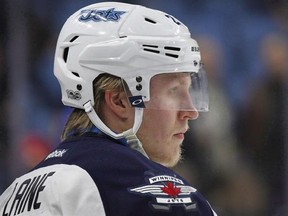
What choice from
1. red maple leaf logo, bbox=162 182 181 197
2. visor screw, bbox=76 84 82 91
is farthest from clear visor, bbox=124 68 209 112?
red maple leaf logo, bbox=162 182 181 197

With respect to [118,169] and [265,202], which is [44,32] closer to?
[265,202]

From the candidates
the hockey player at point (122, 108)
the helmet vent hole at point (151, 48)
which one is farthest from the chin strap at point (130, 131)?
the helmet vent hole at point (151, 48)

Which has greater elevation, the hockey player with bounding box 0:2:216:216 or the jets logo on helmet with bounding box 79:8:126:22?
the jets logo on helmet with bounding box 79:8:126:22

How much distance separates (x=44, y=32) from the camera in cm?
279

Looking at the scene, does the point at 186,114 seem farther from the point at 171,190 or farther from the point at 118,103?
the point at 171,190

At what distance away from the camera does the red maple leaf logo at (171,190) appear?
1449 mm

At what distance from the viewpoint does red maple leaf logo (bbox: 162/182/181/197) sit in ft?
4.75

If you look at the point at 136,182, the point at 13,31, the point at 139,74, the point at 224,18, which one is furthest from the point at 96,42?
the point at 224,18

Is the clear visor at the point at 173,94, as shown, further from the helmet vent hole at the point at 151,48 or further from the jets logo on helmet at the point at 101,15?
the jets logo on helmet at the point at 101,15

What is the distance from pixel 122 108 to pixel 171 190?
0.25 metres

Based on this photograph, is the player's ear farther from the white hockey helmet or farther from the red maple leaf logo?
the red maple leaf logo

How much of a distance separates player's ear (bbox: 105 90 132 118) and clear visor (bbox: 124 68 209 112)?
0.05ft

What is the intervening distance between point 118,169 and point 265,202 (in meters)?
1.48

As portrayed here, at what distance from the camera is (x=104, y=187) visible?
143cm
